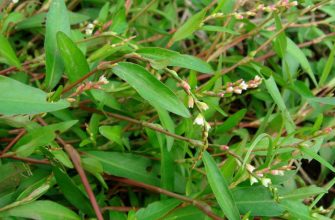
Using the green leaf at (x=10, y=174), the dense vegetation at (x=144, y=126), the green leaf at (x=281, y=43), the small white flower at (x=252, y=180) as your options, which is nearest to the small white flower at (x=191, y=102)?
the dense vegetation at (x=144, y=126)

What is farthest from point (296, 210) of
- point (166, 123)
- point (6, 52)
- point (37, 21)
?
point (37, 21)

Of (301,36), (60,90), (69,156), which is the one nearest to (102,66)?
(60,90)

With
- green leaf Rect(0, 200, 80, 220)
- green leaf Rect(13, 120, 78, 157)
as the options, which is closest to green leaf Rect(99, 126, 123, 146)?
green leaf Rect(13, 120, 78, 157)

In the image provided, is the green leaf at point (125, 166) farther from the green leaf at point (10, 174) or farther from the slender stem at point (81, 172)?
the green leaf at point (10, 174)

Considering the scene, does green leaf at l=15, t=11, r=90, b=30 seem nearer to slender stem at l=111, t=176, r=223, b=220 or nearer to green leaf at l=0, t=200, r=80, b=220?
slender stem at l=111, t=176, r=223, b=220

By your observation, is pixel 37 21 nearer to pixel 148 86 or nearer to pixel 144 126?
pixel 144 126

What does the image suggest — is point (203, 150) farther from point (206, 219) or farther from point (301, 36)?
point (301, 36)

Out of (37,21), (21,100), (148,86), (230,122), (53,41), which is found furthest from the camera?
(37,21)
